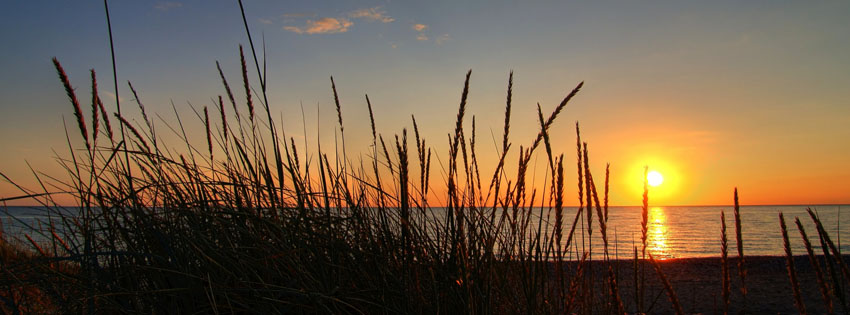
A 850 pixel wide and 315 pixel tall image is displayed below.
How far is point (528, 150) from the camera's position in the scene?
6.07ft

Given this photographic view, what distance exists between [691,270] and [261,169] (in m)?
16.3

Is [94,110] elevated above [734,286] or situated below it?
above

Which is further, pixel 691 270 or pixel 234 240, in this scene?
pixel 691 270

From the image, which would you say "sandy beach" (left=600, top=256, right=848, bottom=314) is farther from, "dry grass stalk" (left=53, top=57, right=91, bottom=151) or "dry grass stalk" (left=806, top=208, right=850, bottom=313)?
"dry grass stalk" (left=53, top=57, right=91, bottom=151)

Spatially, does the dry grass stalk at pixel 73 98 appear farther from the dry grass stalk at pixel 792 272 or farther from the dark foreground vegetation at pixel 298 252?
the dry grass stalk at pixel 792 272

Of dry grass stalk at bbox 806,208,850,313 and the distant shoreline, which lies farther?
the distant shoreline

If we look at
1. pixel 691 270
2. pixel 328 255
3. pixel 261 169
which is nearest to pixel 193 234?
pixel 261 169

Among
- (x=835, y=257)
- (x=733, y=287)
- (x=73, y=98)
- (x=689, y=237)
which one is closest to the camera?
(x=835, y=257)

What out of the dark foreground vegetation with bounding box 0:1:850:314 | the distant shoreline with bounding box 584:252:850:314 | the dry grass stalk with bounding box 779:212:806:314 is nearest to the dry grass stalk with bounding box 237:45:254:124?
the dark foreground vegetation with bounding box 0:1:850:314

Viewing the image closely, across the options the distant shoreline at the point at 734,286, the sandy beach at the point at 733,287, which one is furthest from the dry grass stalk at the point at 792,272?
the sandy beach at the point at 733,287

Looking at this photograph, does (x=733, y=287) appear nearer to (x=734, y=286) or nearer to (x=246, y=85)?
(x=734, y=286)

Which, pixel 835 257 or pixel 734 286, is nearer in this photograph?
pixel 835 257

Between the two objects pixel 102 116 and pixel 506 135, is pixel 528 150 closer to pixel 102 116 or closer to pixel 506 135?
pixel 506 135

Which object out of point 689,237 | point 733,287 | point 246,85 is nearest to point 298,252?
point 246,85
